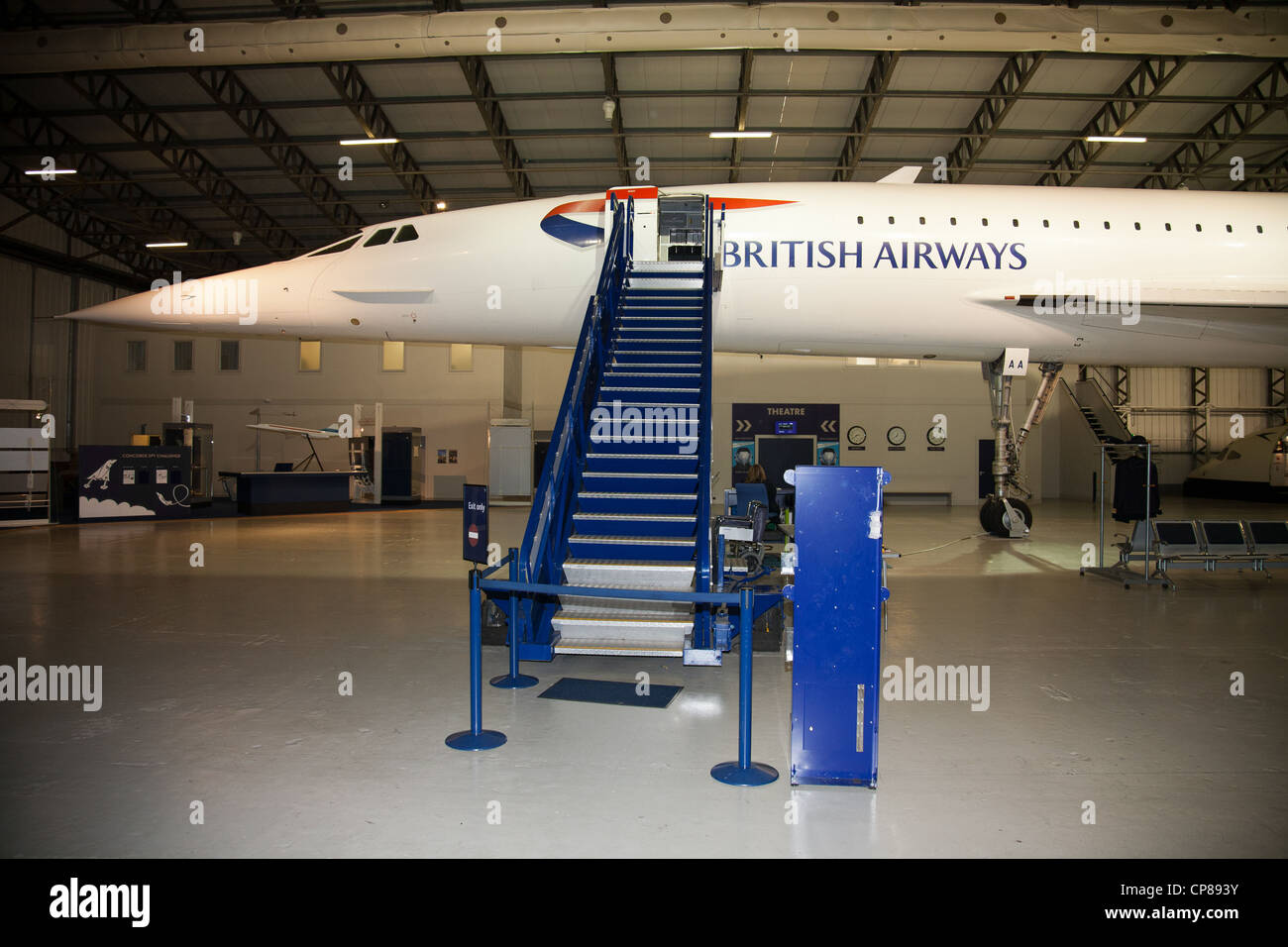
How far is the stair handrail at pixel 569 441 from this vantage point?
212 inches

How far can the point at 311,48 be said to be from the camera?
1306 centimetres

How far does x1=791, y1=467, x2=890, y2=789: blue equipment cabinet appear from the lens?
11.5 ft

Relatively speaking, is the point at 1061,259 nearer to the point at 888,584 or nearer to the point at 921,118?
the point at 888,584

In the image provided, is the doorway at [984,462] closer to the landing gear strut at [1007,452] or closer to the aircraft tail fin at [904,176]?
the landing gear strut at [1007,452]

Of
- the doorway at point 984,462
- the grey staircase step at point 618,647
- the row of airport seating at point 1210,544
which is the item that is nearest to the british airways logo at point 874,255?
the row of airport seating at point 1210,544

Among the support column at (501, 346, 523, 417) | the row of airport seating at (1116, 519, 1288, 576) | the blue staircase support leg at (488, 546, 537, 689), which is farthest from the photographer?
the support column at (501, 346, 523, 417)

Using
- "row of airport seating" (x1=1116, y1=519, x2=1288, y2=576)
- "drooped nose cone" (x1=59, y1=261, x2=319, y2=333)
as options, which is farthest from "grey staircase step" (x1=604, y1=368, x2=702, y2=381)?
"row of airport seating" (x1=1116, y1=519, x2=1288, y2=576)

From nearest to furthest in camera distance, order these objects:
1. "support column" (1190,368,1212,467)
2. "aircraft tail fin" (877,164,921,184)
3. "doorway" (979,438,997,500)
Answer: "aircraft tail fin" (877,164,921,184), "doorway" (979,438,997,500), "support column" (1190,368,1212,467)

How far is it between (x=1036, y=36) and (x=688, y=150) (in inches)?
313

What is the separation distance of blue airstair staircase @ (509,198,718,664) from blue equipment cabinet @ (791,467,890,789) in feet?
4.73

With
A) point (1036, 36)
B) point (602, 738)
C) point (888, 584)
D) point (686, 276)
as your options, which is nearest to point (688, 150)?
A: point (1036, 36)

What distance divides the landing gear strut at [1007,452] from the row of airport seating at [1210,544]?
235 centimetres

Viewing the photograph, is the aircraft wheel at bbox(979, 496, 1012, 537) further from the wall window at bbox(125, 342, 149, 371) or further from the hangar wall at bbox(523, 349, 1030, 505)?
the wall window at bbox(125, 342, 149, 371)
